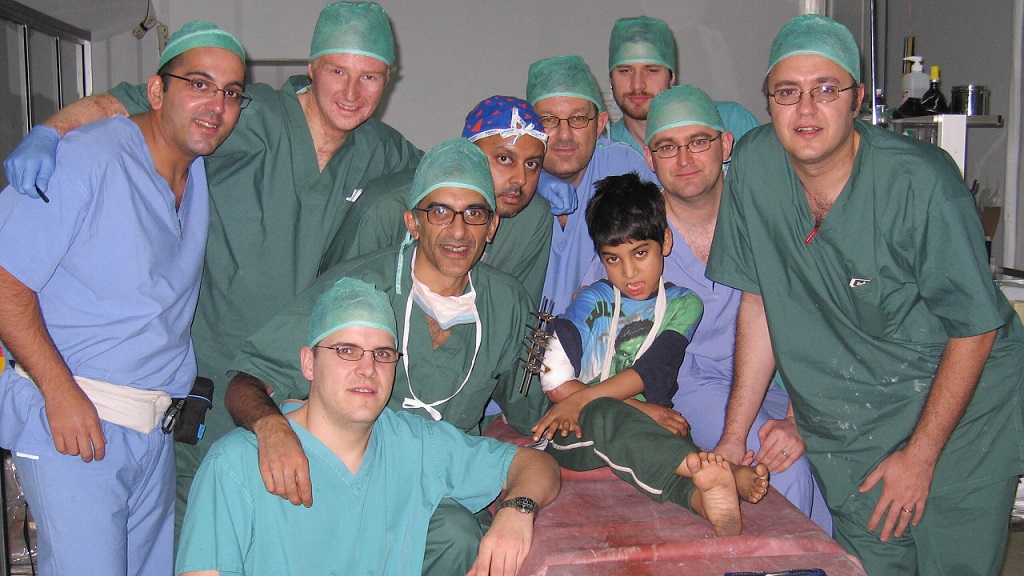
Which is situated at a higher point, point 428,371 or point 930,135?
point 930,135

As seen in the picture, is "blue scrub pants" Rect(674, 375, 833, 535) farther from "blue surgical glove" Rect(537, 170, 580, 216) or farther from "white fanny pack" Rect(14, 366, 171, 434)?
"white fanny pack" Rect(14, 366, 171, 434)

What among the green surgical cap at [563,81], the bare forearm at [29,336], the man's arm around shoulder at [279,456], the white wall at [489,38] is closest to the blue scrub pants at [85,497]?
the bare forearm at [29,336]

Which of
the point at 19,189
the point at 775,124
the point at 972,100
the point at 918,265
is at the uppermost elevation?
the point at 972,100

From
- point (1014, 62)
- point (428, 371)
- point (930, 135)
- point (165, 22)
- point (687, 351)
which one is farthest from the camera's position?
point (165, 22)

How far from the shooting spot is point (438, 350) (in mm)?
2467

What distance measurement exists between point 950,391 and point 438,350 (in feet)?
4.68

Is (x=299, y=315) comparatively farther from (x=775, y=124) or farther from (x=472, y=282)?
(x=775, y=124)

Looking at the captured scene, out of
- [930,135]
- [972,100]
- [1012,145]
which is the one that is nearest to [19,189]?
[930,135]

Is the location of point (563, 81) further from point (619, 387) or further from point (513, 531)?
point (513, 531)

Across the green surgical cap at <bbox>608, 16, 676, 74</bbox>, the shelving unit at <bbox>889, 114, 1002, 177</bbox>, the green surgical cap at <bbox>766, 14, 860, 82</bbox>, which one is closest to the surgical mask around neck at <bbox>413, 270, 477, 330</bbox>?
the green surgical cap at <bbox>766, 14, 860, 82</bbox>

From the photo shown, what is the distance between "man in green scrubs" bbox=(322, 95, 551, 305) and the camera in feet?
8.93

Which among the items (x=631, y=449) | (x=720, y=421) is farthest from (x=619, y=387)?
(x=720, y=421)

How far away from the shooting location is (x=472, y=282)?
2.52m

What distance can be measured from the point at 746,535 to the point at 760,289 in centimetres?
86
